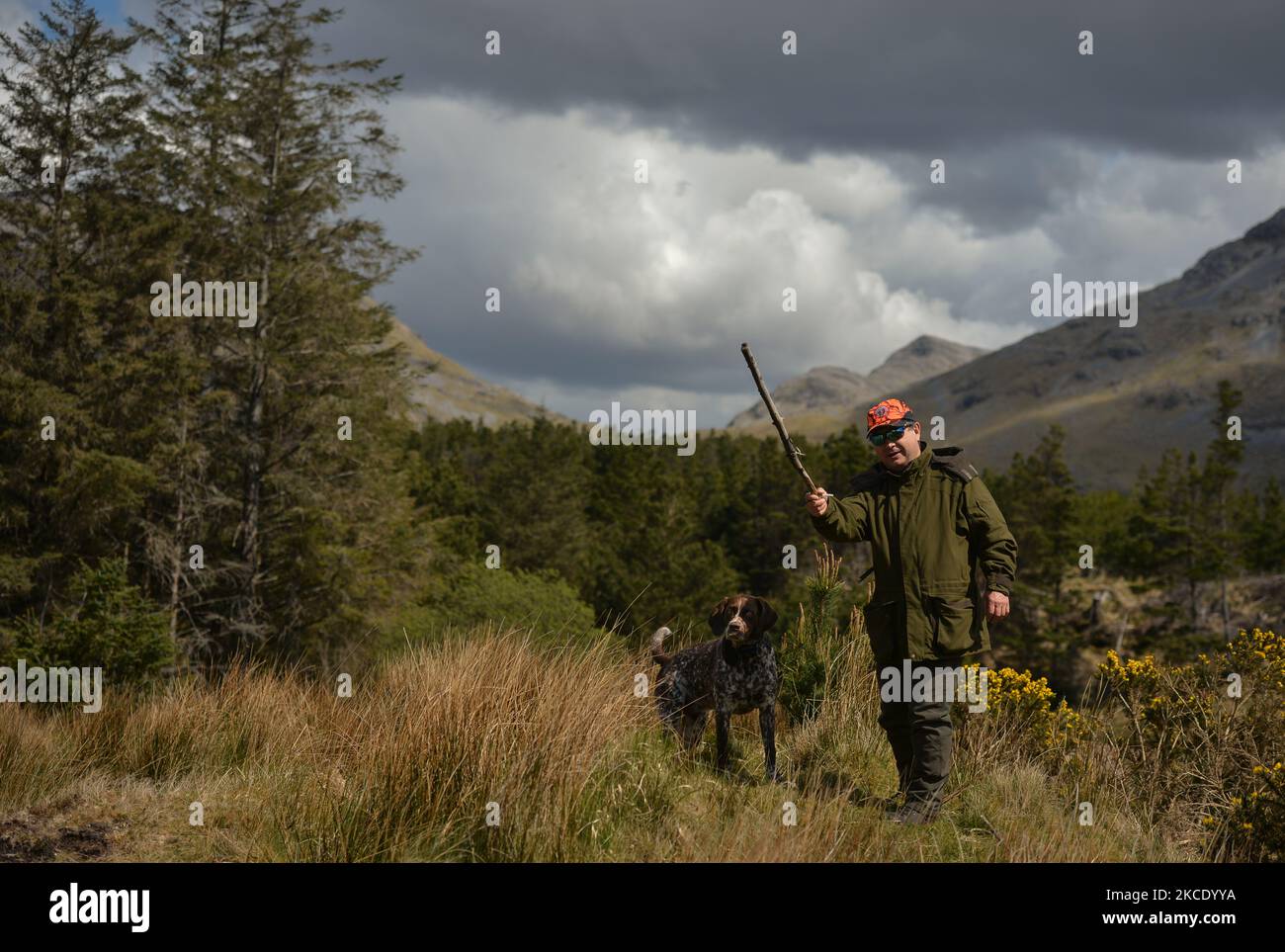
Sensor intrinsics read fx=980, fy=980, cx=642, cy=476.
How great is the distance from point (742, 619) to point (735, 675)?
0.35 meters

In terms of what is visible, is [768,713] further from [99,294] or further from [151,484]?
[99,294]

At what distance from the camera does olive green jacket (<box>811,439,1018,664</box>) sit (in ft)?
16.8

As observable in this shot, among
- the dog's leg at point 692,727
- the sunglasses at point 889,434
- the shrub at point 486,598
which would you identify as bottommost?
the shrub at point 486,598

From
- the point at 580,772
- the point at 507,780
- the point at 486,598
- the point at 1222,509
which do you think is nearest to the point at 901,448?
the point at 580,772

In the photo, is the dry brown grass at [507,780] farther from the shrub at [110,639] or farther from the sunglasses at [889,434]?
the shrub at [110,639]

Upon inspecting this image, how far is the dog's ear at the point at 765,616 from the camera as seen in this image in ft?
18.4

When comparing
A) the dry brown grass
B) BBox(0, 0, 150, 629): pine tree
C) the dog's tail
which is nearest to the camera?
the dry brown grass

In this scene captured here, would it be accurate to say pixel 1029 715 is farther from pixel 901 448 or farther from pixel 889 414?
pixel 889 414

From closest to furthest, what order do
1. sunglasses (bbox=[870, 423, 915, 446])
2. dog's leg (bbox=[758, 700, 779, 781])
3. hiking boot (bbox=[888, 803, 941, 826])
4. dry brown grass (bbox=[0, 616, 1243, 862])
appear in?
dry brown grass (bbox=[0, 616, 1243, 862])
hiking boot (bbox=[888, 803, 941, 826])
sunglasses (bbox=[870, 423, 915, 446])
dog's leg (bbox=[758, 700, 779, 781])

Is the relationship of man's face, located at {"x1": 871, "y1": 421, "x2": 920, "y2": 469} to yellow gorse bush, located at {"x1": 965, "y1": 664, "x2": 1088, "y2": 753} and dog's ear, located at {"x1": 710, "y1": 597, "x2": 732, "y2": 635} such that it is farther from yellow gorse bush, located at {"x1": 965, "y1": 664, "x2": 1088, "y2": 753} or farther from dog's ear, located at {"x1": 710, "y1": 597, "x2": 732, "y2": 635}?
yellow gorse bush, located at {"x1": 965, "y1": 664, "x2": 1088, "y2": 753}

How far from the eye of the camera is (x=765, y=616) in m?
5.64

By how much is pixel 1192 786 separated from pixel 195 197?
2850 cm

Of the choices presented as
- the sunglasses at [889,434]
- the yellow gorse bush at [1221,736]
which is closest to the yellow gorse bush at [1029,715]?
the yellow gorse bush at [1221,736]

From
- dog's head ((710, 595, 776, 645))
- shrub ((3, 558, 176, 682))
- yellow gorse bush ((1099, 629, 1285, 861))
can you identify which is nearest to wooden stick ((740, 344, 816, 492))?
dog's head ((710, 595, 776, 645))
